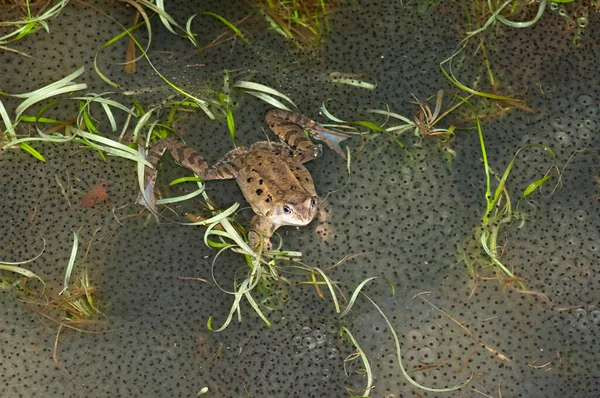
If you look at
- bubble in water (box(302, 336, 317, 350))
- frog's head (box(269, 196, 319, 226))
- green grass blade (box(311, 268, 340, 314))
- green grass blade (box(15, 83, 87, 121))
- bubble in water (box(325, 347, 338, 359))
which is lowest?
bubble in water (box(325, 347, 338, 359))

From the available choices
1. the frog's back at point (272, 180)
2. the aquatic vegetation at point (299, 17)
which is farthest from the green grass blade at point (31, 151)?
the aquatic vegetation at point (299, 17)

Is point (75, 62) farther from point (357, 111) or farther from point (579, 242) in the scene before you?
point (579, 242)

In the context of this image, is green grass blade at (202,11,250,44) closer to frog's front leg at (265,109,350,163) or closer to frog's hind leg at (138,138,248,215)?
frog's front leg at (265,109,350,163)

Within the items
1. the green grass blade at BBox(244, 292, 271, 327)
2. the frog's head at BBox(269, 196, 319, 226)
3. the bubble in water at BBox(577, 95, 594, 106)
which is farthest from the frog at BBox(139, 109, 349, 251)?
the bubble in water at BBox(577, 95, 594, 106)

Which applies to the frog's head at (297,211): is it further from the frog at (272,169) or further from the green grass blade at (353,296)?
the green grass blade at (353,296)

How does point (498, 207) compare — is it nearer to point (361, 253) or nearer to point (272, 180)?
point (361, 253)

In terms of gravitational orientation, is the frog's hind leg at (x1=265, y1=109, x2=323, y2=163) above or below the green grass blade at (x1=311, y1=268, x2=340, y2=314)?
above

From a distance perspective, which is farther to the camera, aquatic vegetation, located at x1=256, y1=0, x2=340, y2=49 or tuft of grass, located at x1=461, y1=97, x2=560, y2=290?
aquatic vegetation, located at x1=256, y1=0, x2=340, y2=49
